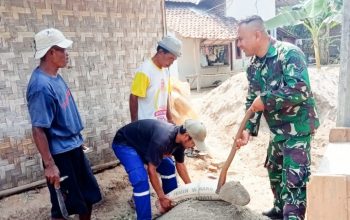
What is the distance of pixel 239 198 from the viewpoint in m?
3.12

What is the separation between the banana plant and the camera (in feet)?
31.1

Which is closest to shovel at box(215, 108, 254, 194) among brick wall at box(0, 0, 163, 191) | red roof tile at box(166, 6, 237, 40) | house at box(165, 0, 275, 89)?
brick wall at box(0, 0, 163, 191)

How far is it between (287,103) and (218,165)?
2980mm

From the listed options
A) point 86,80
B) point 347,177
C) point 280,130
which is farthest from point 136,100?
point 347,177

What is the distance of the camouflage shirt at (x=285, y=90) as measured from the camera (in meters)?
2.85

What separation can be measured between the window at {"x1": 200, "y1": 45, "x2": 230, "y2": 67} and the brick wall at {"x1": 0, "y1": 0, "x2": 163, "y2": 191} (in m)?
13.2

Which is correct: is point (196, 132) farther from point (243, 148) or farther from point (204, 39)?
point (204, 39)

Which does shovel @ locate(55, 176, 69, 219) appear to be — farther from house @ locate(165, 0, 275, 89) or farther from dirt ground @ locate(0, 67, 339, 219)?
house @ locate(165, 0, 275, 89)

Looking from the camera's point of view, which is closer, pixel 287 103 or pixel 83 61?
pixel 287 103

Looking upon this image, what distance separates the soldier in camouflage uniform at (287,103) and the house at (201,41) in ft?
42.9

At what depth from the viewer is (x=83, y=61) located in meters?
4.54

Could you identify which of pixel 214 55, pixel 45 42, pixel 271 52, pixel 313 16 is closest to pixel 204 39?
pixel 214 55

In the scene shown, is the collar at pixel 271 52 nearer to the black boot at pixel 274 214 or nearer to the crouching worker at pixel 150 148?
the crouching worker at pixel 150 148

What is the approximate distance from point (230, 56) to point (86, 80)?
15.5 metres
